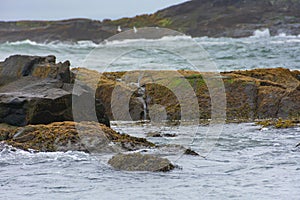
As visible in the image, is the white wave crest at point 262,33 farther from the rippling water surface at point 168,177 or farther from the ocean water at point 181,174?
the rippling water surface at point 168,177

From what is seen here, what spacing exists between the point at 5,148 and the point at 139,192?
2.65 metres

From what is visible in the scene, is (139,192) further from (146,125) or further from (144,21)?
(144,21)

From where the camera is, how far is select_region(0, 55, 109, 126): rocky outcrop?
870 centimetres

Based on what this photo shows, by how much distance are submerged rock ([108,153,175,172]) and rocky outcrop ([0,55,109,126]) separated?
90.2 inches

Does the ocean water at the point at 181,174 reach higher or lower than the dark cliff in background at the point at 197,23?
lower

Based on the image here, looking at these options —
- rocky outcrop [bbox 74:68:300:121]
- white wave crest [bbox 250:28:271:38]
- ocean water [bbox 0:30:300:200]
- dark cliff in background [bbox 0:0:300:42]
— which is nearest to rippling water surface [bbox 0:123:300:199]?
ocean water [bbox 0:30:300:200]

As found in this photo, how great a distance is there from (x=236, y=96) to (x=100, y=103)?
11.8ft

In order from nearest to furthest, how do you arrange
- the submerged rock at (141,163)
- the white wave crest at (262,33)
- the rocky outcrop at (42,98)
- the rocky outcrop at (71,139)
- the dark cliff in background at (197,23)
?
1. the submerged rock at (141,163)
2. the rocky outcrop at (71,139)
3. the rocky outcrop at (42,98)
4. the white wave crest at (262,33)
5. the dark cliff in background at (197,23)

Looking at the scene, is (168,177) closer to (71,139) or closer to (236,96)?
(71,139)

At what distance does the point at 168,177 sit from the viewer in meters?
6.25

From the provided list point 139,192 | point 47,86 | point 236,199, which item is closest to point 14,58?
point 47,86

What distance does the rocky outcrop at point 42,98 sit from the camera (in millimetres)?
8695

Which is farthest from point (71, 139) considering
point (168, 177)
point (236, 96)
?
point (236, 96)

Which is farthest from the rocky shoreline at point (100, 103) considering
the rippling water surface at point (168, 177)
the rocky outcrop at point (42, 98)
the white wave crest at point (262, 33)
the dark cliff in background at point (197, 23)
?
the white wave crest at point (262, 33)
